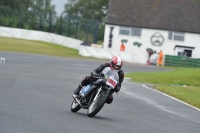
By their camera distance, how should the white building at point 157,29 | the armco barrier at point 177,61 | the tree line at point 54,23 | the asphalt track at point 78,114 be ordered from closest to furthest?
the asphalt track at point 78,114 < the armco barrier at point 177,61 < the white building at point 157,29 < the tree line at point 54,23

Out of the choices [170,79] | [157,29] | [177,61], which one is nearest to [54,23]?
[157,29]

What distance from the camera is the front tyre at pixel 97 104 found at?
44.1ft

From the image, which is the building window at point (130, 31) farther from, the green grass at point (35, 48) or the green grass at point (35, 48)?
the green grass at point (35, 48)

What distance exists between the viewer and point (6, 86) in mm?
19953

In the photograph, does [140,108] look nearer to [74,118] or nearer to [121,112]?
[121,112]

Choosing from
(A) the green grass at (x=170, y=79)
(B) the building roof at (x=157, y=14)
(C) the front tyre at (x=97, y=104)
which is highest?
(B) the building roof at (x=157, y=14)

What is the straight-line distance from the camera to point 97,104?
44.6 feet

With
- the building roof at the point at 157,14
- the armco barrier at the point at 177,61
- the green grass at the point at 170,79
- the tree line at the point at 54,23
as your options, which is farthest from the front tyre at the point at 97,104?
the tree line at the point at 54,23

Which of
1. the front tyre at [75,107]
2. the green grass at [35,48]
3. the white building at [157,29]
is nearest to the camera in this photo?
the front tyre at [75,107]

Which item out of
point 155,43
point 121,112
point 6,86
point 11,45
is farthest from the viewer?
point 155,43

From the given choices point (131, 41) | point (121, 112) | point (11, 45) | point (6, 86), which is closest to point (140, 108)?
point (121, 112)

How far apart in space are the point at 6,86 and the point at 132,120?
6885 millimetres

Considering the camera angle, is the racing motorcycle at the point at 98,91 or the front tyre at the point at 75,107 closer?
the racing motorcycle at the point at 98,91

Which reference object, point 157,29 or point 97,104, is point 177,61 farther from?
point 97,104
